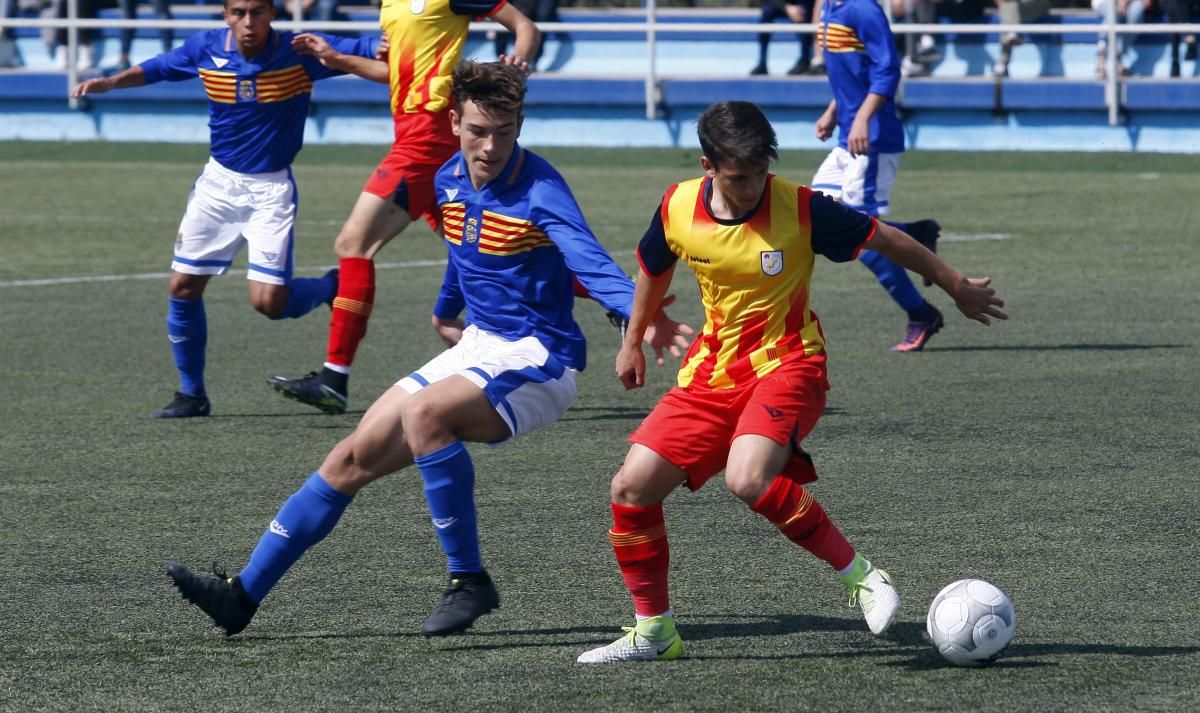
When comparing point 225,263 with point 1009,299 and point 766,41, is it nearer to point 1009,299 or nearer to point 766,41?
point 1009,299

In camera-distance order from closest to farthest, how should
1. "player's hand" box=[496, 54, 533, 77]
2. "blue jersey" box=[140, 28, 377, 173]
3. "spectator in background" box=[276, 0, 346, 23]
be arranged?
"player's hand" box=[496, 54, 533, 77] < "blue jersey" box=[140, 28, 377, 173] < "spectator in background" box=[276, 0, 346, 23]

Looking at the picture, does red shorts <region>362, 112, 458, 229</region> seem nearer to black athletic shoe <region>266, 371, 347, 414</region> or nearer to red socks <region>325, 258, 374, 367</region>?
red socks <region>325, 258, 374, 367</region>

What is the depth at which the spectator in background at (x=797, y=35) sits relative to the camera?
73.5 feet

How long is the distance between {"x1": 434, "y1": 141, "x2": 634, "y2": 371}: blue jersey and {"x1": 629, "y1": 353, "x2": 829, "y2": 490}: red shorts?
0.56m

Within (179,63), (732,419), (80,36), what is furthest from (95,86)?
(80,36)

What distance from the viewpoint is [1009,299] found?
12.3m

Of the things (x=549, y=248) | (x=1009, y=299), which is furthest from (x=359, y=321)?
(x=1009, y=299)

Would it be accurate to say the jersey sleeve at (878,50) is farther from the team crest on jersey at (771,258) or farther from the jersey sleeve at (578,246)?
the team crest on jersey at (771,258)

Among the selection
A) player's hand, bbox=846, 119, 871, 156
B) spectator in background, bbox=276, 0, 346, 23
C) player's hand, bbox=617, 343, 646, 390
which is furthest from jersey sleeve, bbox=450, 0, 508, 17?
spectator in background, bbox=276, 0, 346, 23

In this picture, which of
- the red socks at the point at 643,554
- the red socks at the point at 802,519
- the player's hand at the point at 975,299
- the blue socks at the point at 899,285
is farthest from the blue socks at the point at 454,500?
the blue socks at the point at 899,285

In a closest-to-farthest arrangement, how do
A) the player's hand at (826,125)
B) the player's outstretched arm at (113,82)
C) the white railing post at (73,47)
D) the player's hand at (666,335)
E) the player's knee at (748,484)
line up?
1. the player's knee at (748,484)
2. the player's hand at (666,335)
3. the player's outstretched arm at (113,82)
4. the player's hand at (826,125)
5. the white railing post at (73,47)

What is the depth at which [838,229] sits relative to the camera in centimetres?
505

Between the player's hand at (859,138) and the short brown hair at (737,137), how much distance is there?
584 cm

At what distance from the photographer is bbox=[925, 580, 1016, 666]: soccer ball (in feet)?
15.4
